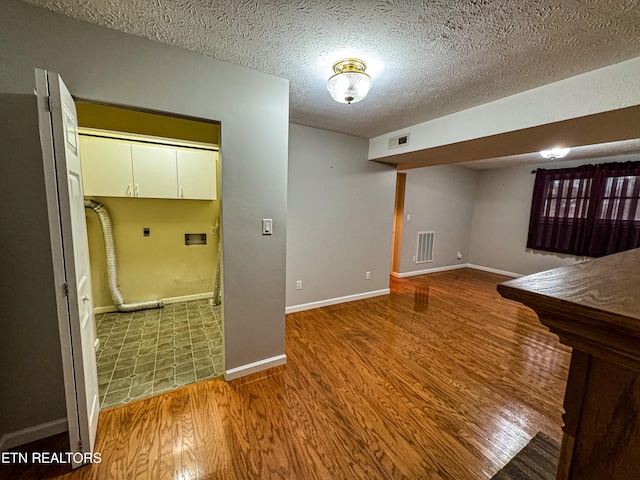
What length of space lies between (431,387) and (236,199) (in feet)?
6.80

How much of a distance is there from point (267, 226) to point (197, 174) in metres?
1.76

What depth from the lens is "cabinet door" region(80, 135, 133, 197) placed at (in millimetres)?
2686

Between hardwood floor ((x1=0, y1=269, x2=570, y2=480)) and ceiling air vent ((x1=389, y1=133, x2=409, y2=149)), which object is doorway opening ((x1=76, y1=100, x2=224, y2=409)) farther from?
ceiling air vent ((x1=389, y1=133, x2=409, y2=149))

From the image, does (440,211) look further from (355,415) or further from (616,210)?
(355,415)

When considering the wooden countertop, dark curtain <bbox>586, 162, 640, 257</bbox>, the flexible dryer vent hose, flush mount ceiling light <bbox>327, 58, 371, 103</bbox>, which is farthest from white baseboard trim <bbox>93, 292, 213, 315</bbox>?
dark curtain <bbox>586, 162, 640, 257</bbox>

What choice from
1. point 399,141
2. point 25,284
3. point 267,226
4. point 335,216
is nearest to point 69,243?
point 25,284

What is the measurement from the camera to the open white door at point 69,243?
109cm

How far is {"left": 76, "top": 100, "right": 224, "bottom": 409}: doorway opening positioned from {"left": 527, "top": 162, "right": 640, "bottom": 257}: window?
5779 mm

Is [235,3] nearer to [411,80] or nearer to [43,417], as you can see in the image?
[411,80]

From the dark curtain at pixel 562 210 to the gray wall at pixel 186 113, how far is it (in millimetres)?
5339

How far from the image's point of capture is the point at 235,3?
1.26 metres

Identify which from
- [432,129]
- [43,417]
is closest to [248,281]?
[43,417]

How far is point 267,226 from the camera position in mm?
2025

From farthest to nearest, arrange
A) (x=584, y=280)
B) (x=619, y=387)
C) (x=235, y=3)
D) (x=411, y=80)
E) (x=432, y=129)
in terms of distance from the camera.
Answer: (x=432, y=129) < (x=411, y=80) < (x=235, y=3) < (x=584, y=280) < (x=619, y=387)
